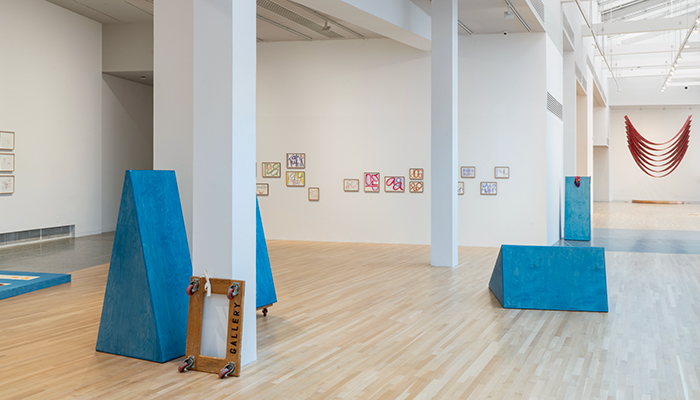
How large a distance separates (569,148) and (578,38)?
12.2 feet

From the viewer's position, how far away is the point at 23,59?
11.5 m

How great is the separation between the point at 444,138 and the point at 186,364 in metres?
6.33

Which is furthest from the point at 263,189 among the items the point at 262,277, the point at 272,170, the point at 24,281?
the point at 262,277

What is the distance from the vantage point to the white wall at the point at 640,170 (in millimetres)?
30641

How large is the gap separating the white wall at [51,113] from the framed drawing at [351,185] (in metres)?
5.92

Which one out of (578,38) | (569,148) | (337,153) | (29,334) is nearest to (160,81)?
(29,334)

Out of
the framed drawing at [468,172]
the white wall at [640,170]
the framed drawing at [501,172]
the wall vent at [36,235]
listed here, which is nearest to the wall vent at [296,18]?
the framed drawing at [468,172]

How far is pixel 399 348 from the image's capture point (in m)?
4.87

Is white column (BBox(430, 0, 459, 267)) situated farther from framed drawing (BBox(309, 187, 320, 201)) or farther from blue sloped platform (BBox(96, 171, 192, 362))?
blue sloped platform (BBox(96, 171, 192, 362))

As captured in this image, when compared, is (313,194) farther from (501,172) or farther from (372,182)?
(501,172)

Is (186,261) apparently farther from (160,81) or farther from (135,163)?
(135,163)

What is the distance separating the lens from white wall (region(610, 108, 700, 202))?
30.6 metres

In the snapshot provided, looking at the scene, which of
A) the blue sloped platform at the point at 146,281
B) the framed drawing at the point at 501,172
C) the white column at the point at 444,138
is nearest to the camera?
the blue sloped platform at the point at 146,281

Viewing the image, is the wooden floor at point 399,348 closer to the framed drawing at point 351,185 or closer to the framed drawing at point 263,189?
the framed drawing at point 351,185
